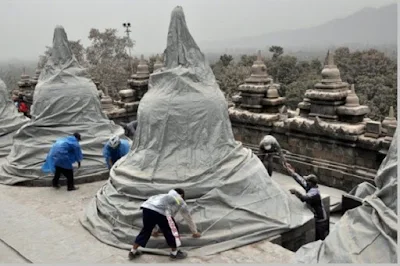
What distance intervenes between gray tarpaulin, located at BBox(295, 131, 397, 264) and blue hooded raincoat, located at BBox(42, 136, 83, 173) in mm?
5350

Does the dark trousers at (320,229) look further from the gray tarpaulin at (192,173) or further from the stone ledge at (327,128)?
the stone ledge at (327,128)

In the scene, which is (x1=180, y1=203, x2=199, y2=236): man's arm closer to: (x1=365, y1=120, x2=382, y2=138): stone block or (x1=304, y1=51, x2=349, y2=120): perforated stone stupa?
(x1=365, y1=120, x2=382, y2=138): stone block

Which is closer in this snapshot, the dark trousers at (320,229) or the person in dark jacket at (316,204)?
the person in dark jacket at (316,204)

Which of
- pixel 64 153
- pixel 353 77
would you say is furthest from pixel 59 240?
pixel 353 77

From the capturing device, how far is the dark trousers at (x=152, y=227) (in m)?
5.76

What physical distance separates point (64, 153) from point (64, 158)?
11cm

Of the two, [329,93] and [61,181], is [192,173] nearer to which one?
[61,181]

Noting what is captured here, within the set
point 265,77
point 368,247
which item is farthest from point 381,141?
point 368,247

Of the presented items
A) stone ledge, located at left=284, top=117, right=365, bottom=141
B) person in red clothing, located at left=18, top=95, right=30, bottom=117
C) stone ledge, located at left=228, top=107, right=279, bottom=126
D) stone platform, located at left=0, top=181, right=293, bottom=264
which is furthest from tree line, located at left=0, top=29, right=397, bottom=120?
stone platform, located at left=0, top=181, right=293, bottom=264

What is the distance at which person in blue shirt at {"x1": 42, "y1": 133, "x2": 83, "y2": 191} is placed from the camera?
29.2 ft

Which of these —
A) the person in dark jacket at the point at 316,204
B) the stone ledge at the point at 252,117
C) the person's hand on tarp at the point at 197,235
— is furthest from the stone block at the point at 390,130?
the person's hand on tarp at the point at 197,235

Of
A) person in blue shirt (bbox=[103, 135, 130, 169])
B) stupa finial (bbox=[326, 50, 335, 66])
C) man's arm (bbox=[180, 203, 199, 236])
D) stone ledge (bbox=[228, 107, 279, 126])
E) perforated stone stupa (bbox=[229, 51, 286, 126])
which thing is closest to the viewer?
man's arm (bbox=[180, 203, 199, 236])

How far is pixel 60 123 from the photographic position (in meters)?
10.4

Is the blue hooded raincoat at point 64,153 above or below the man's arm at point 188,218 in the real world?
above
